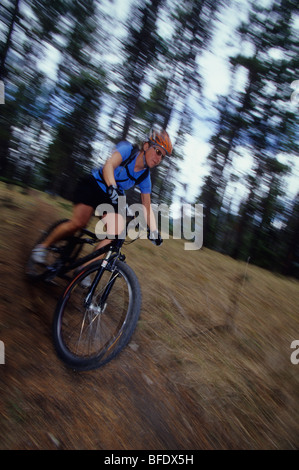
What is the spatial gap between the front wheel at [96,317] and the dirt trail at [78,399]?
7.9 inches

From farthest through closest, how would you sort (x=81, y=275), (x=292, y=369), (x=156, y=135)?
1. (x=292, y=369)
2. (x=156, y=135)
3. (x=81, y=275)

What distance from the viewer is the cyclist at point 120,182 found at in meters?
2.95

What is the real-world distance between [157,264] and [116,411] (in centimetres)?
370

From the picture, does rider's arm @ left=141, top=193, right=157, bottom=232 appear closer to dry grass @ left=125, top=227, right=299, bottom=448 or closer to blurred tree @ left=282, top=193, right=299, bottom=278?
dry grass @ left=125, top=227, right=299, bottom=448

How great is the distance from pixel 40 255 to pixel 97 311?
4.44 feet

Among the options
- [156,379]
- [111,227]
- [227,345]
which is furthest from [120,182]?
[227,345]

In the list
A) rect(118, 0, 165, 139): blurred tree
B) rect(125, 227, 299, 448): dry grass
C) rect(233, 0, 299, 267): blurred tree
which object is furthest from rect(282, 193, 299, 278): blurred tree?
rect(118, 0, 165, 139): blurred tree

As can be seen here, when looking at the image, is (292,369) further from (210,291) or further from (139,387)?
(139,387)

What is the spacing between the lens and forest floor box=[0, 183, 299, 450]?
2.17 metres

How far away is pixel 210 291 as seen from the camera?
5352mm

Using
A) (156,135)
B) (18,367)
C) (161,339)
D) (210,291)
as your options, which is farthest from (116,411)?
(210,291)

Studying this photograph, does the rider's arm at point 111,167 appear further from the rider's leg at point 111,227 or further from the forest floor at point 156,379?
the forest floor at point 156,379

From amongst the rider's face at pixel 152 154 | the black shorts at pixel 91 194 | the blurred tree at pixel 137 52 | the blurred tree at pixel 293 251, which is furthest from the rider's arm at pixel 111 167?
the blurred tree at pixel 293 251
